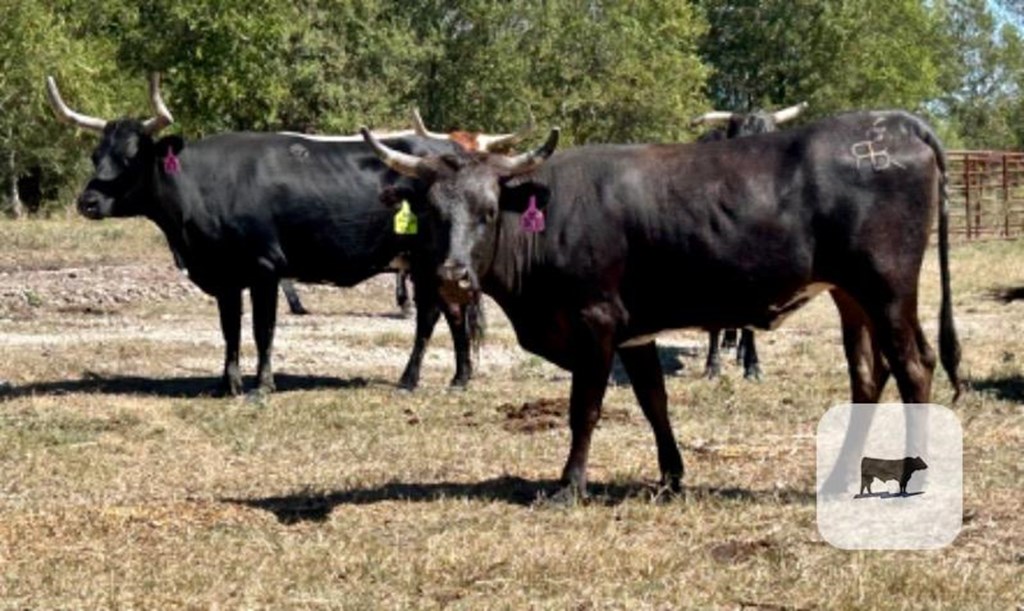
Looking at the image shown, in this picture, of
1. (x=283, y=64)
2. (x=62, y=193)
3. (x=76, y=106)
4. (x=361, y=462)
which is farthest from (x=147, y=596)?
(x=62, y=193)

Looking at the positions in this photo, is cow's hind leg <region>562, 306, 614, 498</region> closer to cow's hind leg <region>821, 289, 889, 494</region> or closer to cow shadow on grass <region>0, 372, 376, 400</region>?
cow's hind leg <region>821, 289, 889, 494</region>

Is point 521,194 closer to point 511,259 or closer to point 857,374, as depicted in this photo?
point 511,259

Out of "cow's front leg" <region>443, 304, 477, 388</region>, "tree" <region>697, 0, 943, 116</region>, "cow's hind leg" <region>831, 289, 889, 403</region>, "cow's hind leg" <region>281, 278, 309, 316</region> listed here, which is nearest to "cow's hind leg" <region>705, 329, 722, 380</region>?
"cow's front leg" <region>443, 304, 477, 388</region>

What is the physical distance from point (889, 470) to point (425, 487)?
2.50 metres

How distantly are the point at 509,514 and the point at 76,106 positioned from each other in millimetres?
28022

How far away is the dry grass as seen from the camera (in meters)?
6.62

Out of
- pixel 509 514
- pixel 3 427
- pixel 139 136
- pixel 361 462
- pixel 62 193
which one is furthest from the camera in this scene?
pixel 62 193

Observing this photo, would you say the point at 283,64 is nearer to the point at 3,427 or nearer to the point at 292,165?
the point at 292,165

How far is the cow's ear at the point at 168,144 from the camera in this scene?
1347 centimetres

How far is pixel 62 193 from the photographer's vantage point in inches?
1993

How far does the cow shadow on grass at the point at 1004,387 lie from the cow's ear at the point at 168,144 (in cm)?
671

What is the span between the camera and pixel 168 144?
13.5 meters

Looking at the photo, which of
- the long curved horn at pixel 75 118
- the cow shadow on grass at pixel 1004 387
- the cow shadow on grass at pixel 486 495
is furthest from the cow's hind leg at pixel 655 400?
the long curved horn at pixel 75 118

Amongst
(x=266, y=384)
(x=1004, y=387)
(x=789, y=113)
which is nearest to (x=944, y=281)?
(x=1004, y=387)
